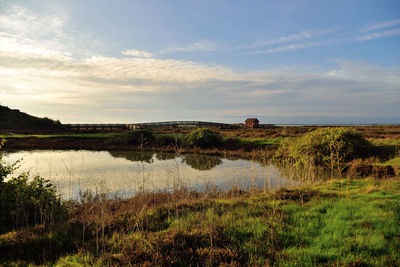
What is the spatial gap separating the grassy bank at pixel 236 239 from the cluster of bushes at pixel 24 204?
1859 millimetres

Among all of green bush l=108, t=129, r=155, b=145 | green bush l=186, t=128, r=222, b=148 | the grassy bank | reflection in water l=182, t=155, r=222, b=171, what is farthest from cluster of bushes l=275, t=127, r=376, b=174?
green bush l=108, t=129, r=155, b=145

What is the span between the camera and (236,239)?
5.29 meters

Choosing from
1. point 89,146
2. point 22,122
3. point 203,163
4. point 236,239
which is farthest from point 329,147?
point 22,122

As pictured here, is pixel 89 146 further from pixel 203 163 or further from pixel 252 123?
pixel 252 123

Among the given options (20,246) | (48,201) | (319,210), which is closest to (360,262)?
(319,210)

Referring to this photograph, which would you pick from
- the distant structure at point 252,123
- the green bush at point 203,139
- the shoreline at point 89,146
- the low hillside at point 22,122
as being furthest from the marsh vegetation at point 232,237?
the low hillside at point 22,122

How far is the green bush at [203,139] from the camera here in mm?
39812

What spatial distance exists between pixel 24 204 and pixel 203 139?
32312 millimetres

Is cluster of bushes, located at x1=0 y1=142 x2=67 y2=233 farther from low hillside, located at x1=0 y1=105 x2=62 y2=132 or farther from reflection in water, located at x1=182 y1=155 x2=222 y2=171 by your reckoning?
low hillside, located at x1=0 y1=105 x2=62 y2=132

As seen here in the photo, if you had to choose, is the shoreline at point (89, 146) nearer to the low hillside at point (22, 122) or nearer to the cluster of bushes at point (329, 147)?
the cluster of bushes at point (329, 147)

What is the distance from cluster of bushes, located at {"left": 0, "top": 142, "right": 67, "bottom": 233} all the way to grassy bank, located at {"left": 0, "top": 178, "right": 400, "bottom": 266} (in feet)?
6.10

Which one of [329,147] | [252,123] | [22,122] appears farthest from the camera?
[252,123]

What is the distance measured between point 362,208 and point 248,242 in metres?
4.97

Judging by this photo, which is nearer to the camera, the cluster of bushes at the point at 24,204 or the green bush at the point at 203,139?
the cluster of bushes at the point at 24,204
